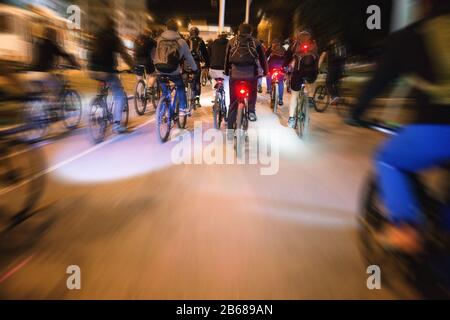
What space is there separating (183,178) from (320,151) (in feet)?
9.27

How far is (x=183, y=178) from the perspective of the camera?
528 cm

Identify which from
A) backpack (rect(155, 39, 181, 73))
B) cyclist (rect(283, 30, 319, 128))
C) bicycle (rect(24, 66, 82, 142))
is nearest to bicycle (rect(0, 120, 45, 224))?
bicycle (rect(24, 66, 82, 142))

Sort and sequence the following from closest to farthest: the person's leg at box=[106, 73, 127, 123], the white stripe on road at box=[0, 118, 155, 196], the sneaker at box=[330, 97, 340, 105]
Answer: the white stripe on road at box=[0, 118, 155, 196], the person's leg at box=[106, 73, 127, 123], the sneaker at box=[330, 97, 340, 105]

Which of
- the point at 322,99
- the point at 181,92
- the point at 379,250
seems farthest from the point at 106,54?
the point at 322,99

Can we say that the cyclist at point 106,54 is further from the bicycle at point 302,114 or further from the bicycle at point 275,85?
the bicycle at point 275,85

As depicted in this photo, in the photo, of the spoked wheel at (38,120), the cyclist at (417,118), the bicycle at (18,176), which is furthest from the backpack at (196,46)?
the cyclist at (417,118)

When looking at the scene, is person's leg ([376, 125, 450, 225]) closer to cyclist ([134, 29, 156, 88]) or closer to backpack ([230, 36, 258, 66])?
backpack ([230, 36, 258, 66])

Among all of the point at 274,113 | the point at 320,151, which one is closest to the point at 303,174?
the point at 320,151

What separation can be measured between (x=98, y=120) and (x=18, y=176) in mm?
3393

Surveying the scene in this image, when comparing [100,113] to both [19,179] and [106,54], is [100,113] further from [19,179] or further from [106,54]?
[19,179]

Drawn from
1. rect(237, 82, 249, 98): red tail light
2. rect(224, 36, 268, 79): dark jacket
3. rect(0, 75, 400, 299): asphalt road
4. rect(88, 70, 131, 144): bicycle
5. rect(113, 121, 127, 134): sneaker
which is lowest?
rect(0, 75, 400, 299): asphalt road

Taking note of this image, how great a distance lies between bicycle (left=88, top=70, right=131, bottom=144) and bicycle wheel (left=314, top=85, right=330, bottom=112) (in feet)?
21.0

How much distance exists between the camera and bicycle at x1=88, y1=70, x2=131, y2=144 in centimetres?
709

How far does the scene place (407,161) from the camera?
7.97 feet
